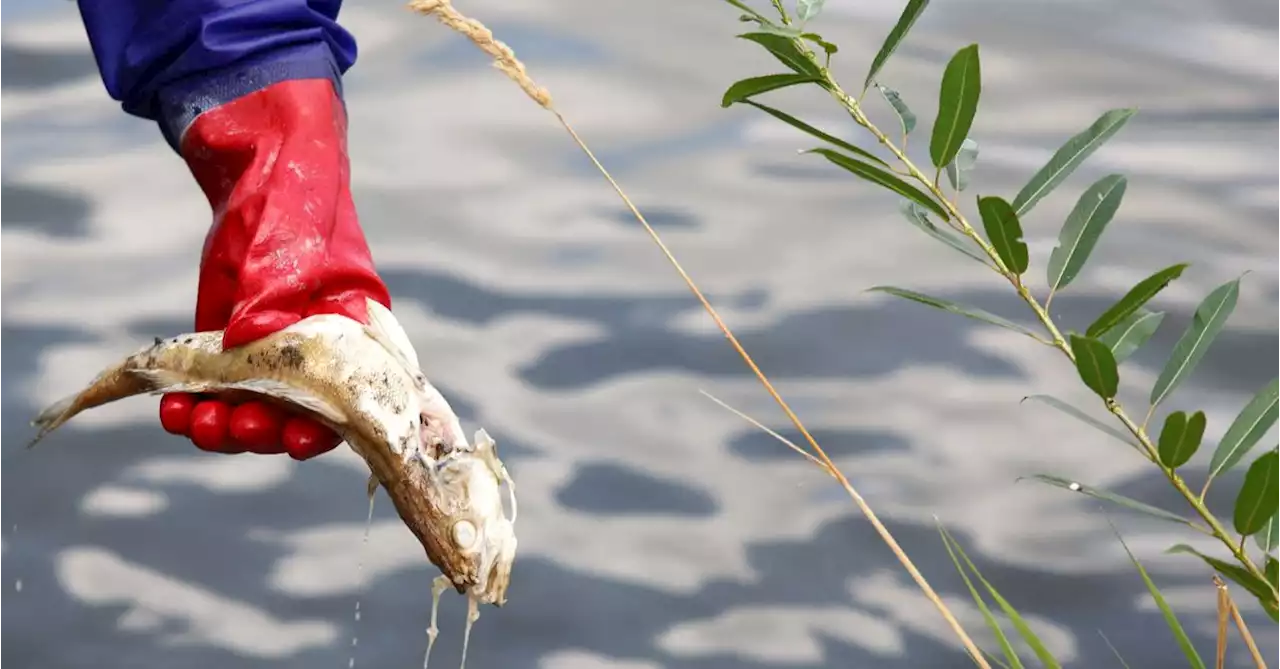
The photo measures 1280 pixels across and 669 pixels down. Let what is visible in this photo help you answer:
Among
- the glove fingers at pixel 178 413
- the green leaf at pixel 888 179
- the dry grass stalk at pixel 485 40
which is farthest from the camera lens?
the glove fingers at pixel 178 413

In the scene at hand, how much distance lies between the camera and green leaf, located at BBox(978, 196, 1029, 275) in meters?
1.05

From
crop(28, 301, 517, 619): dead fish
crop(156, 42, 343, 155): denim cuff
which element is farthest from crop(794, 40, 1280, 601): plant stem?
crop(156, 42, 343, 155): denim cuff

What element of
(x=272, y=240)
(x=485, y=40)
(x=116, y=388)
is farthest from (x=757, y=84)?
(x=116, y=388)

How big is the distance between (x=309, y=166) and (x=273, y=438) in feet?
0.98

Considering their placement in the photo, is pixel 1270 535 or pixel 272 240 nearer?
pixel 1270 535

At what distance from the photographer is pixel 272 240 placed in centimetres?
178

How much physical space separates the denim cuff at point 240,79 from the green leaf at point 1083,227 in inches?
41.0

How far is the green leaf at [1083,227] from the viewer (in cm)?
112

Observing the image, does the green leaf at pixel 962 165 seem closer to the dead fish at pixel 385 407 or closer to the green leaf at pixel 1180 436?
the green leaf at pixel 1180 436

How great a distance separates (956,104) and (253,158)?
3.27 ft

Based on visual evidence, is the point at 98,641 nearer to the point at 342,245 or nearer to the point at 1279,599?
the point at 342,245

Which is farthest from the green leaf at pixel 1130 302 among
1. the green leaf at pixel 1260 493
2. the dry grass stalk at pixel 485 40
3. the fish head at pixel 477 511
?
the fish head at pixel 477 511

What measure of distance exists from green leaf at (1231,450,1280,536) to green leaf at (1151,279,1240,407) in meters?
0.10

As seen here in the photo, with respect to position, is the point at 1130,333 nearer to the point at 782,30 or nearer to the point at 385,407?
the point at 782,30
